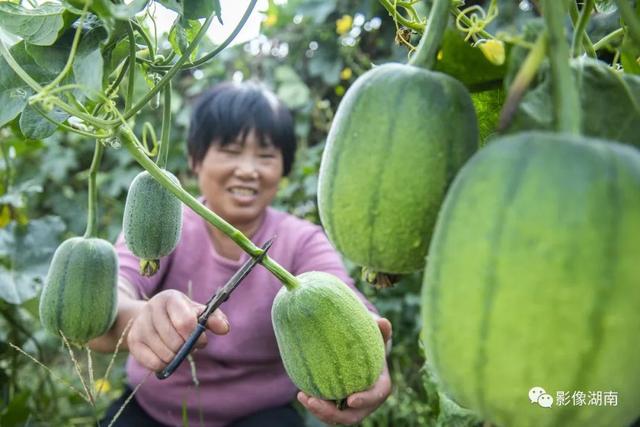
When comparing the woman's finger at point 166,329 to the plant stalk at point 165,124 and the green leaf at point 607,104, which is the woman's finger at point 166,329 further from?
the green leaf at point 607,104

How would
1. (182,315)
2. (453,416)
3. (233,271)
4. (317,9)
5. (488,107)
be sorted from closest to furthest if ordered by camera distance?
1. (488,107)
2. (182,315)
3. (453,416)
4. (233,271)
5. (317,9)

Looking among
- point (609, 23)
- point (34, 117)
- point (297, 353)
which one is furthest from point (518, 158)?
point (609, 23)

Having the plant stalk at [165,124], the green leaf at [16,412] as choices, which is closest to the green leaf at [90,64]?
the plant stalk at [165,124]

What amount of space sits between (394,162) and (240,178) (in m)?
1.57

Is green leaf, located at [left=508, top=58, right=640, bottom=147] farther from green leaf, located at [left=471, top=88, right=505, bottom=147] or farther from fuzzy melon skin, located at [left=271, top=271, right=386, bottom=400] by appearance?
fuzzy melon skin, located at [left=271, top=271, right=386, bottom=400]

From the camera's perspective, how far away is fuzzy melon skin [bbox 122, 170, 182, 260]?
89cm

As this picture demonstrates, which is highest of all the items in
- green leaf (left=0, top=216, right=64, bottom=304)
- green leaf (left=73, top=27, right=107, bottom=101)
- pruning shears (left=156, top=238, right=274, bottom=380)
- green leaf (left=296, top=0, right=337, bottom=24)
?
green leaf (left=73, top=27, right=107, bottom=101)

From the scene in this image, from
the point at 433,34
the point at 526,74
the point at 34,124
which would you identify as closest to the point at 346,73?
the point at 34,124

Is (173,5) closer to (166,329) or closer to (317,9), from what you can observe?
(166,329)

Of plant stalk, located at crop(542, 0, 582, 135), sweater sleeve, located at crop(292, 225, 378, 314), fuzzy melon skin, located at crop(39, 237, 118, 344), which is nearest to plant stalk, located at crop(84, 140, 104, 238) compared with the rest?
fuzzy melon skin, located at crop(39, 237, 118, 344)

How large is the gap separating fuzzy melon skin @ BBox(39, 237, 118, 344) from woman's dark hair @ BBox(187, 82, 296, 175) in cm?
100

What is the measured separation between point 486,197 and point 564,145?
53mm

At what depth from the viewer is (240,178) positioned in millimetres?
2025

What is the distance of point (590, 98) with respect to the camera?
20.0 inches
